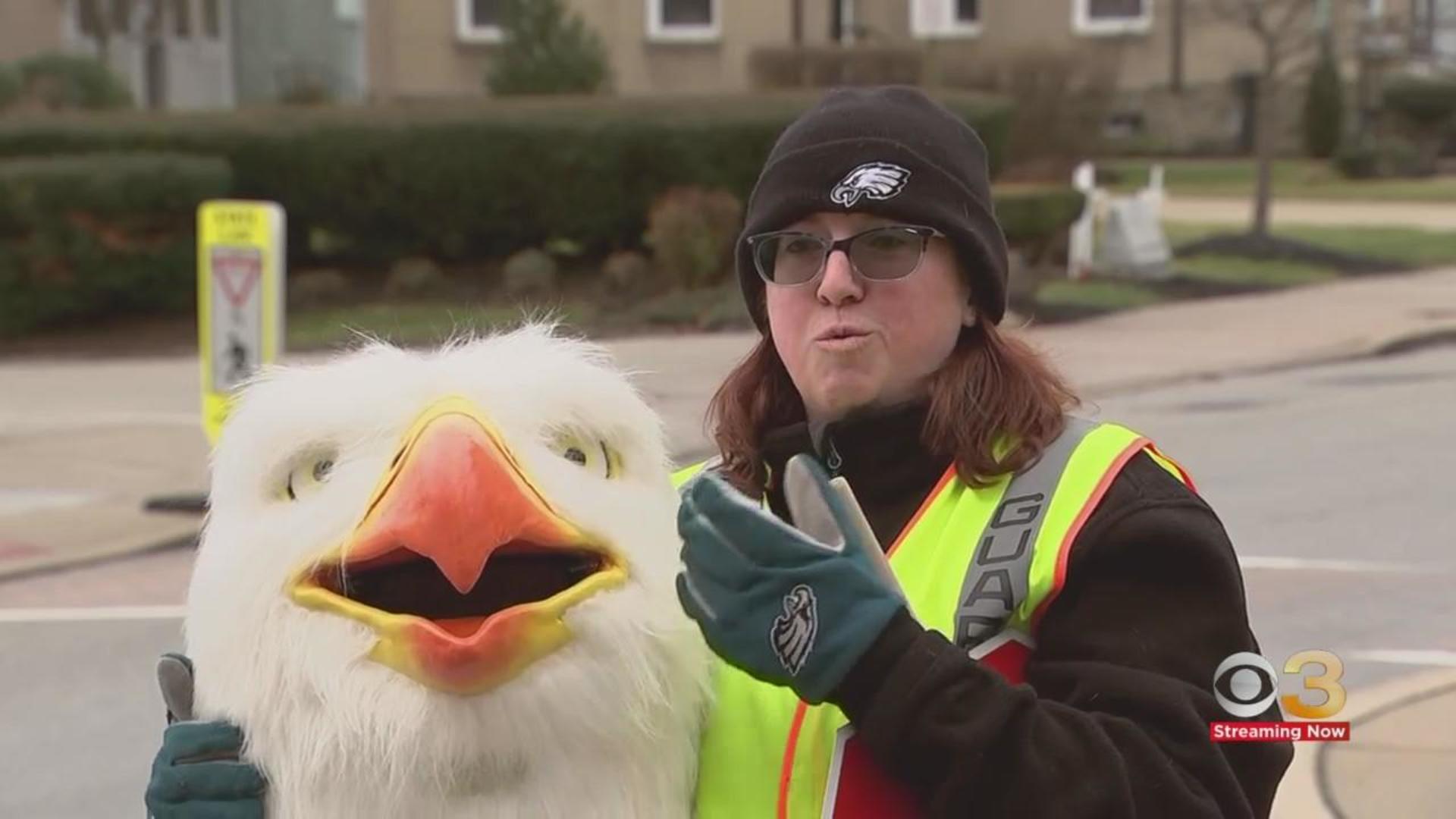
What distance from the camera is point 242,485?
1.89 meters

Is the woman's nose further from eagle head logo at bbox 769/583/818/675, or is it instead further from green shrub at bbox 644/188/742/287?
green shrub at bbox 644/188/742/287

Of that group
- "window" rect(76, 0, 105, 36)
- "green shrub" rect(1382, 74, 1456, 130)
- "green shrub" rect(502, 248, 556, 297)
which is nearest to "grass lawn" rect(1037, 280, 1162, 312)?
"green shrub" rect(502, 248, 556, 297)

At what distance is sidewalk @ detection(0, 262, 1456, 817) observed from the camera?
17.2 ft

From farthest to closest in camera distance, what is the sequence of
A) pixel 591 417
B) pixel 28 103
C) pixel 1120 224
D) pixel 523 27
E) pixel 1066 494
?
pixel 523 27 → pixel 28 103 → pixel 1120 224 → pixel 591 417 → pixel 1066 494

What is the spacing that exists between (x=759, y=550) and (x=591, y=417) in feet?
1.06

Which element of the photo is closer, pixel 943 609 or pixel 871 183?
pixel 943 609

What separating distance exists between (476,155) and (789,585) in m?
17.8

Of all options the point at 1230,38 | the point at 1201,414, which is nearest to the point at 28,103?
the point at 1201,414

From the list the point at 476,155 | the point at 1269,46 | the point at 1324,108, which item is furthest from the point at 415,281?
the point at 1324,108

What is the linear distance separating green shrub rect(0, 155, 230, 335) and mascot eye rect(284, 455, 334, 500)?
16174 mm

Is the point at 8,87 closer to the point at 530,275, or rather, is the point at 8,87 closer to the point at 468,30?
the point at 530,275

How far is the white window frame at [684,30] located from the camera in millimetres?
35344

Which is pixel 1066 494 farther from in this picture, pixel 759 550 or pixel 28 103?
pixel 28 103

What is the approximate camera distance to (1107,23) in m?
37.3
